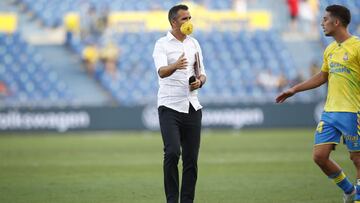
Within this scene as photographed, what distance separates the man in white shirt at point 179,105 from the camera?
26.8 ft

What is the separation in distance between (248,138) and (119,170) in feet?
29.5

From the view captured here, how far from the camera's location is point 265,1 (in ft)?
105

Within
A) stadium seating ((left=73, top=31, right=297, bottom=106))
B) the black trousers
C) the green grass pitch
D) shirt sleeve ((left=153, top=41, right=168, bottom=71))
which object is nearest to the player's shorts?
the green grass pitch

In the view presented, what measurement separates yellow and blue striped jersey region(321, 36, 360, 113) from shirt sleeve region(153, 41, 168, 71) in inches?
77.0

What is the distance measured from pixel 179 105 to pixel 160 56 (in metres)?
0.60

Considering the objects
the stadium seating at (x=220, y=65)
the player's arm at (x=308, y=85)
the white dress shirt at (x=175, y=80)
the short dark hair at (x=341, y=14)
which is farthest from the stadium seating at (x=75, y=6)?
the short dark hair at (x=341, y=14)

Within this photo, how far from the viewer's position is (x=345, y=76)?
8.36 m

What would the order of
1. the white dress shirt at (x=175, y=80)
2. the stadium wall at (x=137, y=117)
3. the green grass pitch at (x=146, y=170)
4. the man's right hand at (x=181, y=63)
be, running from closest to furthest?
the man's right hand at (x=181, y=63), the white dress shirt at (x=175, y=80), the green grass pitch at (x=146, y=170), the stadium wall at (x=137, y=117)

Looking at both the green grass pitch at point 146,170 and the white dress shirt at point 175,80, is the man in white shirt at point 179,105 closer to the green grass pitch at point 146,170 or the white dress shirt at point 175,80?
the white dress shirt at point 175,80

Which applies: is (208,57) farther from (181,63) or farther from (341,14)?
(181,63)

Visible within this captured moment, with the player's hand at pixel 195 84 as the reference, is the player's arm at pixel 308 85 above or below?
below

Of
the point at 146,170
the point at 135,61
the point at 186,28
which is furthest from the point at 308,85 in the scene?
the point at 135,61

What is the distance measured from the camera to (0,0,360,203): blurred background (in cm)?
1174

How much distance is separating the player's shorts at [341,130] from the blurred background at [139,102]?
1.33 m
